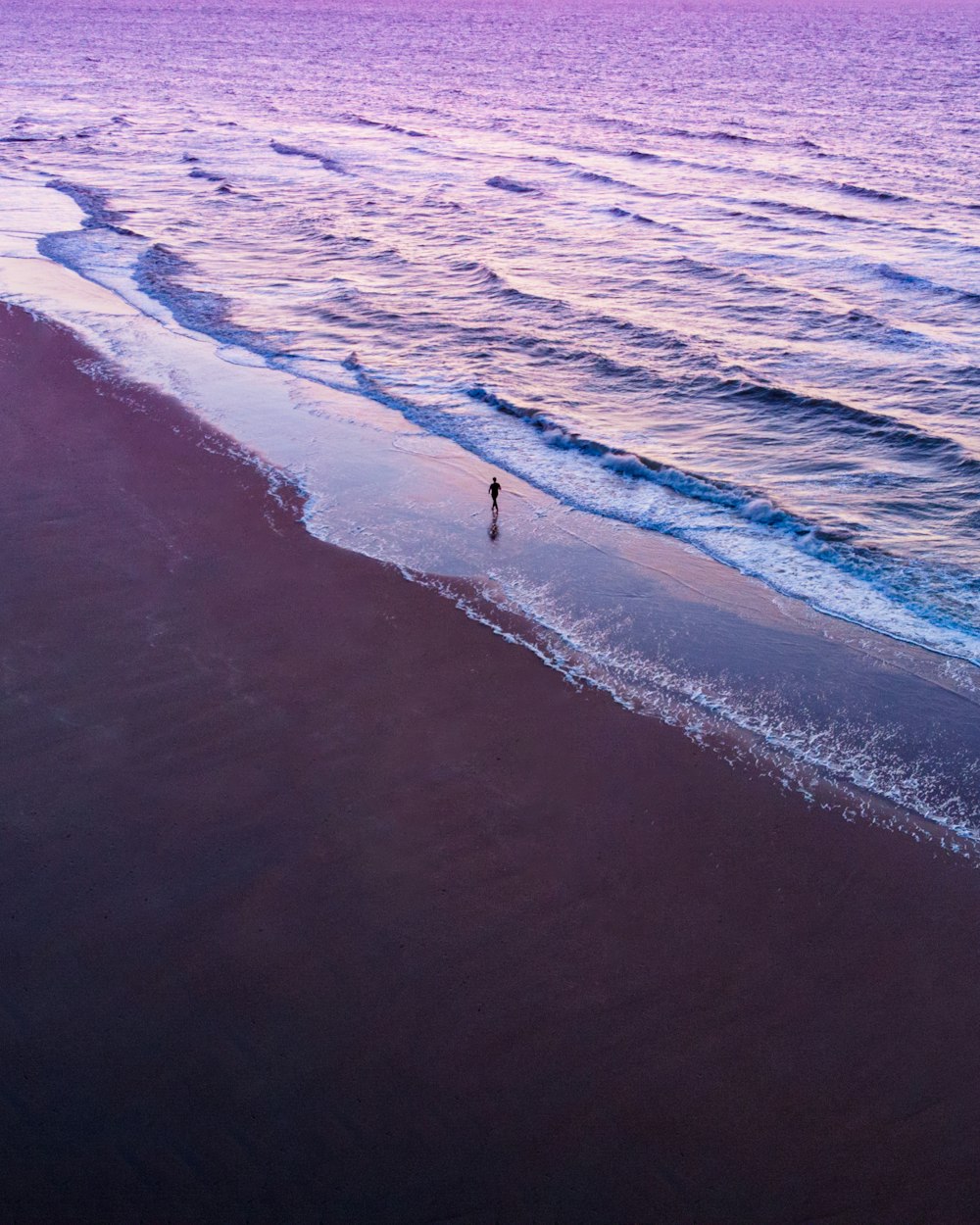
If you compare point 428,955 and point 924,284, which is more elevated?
point 924,284

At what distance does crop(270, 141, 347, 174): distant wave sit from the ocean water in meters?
0.20

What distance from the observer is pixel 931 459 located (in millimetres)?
20156

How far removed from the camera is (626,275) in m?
31.7

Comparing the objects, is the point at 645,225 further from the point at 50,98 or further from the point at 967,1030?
the point at 50,98

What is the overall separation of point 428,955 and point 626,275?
86.6 feet

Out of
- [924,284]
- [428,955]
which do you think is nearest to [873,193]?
[924,284]

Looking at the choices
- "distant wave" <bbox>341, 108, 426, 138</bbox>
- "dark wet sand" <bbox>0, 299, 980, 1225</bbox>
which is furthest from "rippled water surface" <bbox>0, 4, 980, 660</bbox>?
"dark wet sand" <bbox>0, 299, 980, 1225</bbox>

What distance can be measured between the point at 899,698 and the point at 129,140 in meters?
55.5

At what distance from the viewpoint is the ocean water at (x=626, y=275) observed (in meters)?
18.4

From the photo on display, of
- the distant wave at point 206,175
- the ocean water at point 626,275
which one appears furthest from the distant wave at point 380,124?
the distant wave at point 206,175

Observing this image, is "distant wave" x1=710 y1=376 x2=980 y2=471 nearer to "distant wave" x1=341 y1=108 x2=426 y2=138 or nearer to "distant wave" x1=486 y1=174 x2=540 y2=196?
"distant wave" x1=486 y1=174 x2=540 y2=196

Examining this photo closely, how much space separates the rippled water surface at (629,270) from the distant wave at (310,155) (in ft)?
1.02

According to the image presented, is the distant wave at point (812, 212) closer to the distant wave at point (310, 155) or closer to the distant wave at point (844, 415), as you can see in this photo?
the distant wave at point (844, 415)

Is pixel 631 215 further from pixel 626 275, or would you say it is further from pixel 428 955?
pixel 428 955
